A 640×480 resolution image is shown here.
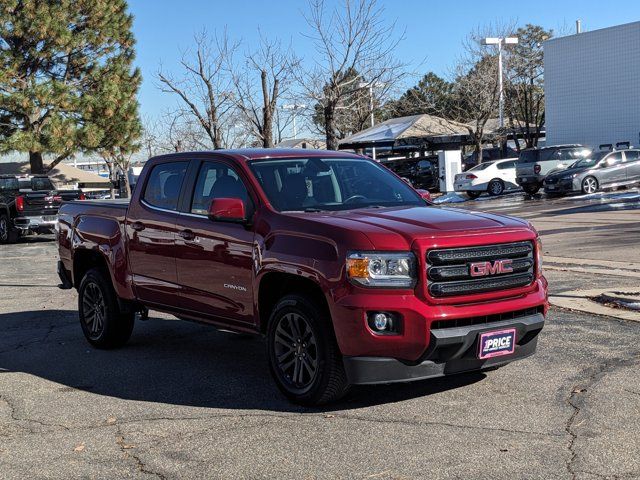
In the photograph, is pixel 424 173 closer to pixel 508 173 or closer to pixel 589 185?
pixel 508 173

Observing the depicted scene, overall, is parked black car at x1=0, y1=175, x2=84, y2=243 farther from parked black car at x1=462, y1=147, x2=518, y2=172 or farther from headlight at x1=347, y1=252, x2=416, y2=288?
parked black car at x1=462, y1=147, x2=518, y2=172

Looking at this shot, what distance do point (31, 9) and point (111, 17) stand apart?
488 cm

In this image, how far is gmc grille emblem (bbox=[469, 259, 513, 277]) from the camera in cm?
556

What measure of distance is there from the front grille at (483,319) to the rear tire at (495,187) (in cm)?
2862

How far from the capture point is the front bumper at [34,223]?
23.5 meters

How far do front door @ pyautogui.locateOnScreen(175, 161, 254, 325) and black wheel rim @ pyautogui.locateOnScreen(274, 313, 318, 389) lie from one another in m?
0.43

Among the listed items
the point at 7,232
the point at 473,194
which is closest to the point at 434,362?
the point at 7,232

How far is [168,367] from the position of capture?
7438mm

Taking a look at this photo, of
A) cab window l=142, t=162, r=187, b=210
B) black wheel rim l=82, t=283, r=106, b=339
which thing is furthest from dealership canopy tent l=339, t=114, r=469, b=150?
cab window l=142, t=162, r=187, b=210

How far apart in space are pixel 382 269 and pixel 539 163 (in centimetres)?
2814

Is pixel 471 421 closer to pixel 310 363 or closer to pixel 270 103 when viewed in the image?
pixel 310 363

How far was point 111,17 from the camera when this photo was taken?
42656mm

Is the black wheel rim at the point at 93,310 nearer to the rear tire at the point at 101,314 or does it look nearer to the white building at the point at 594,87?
the rear tire at the point at 101,314

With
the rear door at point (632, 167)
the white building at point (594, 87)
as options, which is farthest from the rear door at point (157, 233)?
the white building at point (594, 87)
